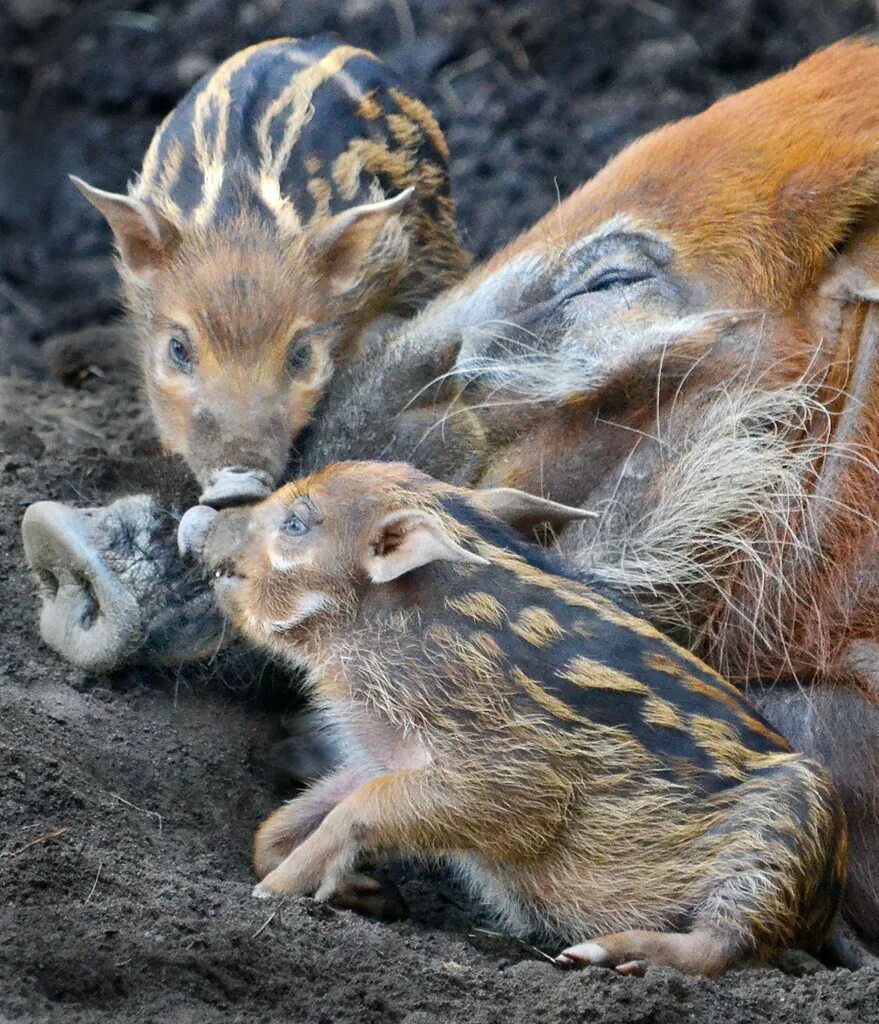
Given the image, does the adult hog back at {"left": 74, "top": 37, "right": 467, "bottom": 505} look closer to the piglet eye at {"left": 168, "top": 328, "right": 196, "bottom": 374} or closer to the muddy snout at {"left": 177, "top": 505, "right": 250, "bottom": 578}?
the piglet eye at {"left": 168, "top": 328, "right": 196, "bottom": 374}

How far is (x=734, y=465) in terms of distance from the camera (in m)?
3.42

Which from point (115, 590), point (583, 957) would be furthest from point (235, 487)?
point (583, 957)

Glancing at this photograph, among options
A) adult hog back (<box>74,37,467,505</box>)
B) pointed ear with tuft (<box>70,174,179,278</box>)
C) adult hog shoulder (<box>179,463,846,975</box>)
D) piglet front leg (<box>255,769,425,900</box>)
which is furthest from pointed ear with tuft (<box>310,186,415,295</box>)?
piglet front leg (<box>255,769,425,900</box>)

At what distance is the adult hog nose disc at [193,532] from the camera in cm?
331

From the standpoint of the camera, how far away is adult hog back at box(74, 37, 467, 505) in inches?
158

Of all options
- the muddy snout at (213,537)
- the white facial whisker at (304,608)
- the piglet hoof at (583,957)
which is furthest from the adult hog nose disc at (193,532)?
the piglet hoof at (583,957)

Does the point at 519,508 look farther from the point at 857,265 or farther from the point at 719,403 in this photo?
the point at 857,265

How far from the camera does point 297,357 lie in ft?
13.6

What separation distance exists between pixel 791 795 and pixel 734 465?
78 centimetres

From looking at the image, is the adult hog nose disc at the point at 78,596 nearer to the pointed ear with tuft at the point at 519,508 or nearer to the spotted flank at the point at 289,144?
the pointed ear with tuft at the point at 519,508

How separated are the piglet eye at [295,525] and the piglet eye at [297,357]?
94 cm

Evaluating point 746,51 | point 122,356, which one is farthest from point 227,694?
point 746,51

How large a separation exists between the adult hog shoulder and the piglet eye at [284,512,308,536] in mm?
129

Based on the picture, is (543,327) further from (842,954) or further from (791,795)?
(842,954)
